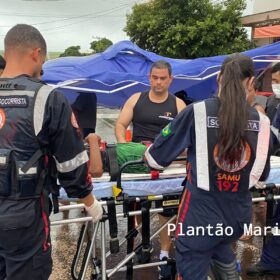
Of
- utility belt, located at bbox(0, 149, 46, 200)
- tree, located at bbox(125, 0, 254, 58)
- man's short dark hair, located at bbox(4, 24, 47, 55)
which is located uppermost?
tree, located at bbox(125, 0, 254, 58)

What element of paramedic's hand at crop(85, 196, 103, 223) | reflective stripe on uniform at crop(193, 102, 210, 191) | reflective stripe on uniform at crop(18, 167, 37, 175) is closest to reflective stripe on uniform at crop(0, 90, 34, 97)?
reflective stripe on uniform at crop(18, 167, 37, 175)

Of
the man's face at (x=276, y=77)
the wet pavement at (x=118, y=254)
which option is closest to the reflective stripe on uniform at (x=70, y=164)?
the wet pavement at (x=118, y=254)

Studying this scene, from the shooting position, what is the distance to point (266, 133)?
2283mm

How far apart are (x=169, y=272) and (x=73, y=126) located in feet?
6.20

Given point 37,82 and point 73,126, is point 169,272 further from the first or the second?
point 37,82

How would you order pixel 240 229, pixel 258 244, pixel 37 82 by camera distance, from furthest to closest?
pixel 258 244 → pixel 240 229 → pixel 37 82

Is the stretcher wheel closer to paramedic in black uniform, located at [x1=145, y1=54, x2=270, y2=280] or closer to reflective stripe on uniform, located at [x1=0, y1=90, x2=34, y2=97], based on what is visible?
paramedic in black uniform, located at [x1=145, y1=54, x2=270, y2=280]

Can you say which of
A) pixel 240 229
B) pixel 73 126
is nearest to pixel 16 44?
pixel 73 126

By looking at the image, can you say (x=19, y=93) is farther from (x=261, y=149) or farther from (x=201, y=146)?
(x=261, y=149)

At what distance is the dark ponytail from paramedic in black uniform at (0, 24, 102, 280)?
0.77 metres

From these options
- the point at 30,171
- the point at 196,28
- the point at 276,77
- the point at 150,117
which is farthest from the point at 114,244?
the point at 196,28

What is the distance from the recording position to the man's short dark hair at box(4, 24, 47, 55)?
2.05 meters

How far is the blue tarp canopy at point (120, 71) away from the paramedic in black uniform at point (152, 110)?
0.72 metres

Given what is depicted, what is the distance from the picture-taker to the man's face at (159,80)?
3920 mm
